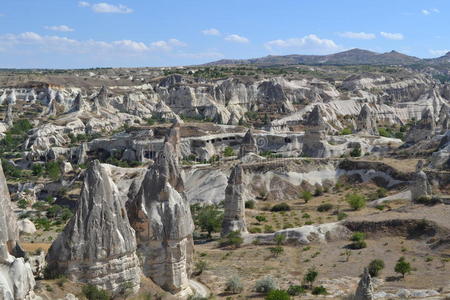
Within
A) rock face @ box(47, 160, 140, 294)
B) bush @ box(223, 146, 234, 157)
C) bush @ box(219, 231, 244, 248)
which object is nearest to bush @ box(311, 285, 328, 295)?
bush @ box(219, 231, 244, 248)

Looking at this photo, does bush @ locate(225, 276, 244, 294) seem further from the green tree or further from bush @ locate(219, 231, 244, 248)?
the green tree

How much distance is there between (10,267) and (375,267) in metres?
21.4

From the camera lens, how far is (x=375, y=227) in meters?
39.6

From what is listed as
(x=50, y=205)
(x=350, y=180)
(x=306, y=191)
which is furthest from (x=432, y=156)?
(x=50, y=205)

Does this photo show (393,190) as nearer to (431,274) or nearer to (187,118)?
(431,274)

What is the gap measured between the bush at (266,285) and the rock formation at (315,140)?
1641 inches

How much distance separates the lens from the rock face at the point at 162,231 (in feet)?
77.0

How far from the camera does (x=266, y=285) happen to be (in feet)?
93.8

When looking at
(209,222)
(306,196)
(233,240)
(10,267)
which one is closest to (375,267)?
(233,240)

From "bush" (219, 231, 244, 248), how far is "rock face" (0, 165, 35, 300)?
22.2 m

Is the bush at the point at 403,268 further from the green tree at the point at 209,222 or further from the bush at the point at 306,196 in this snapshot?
the bush at the point at 306,196

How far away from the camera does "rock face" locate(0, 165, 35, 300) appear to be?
15.7 meters

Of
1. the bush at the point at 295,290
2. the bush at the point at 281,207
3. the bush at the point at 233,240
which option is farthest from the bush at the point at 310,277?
the bush at the point at 281,207

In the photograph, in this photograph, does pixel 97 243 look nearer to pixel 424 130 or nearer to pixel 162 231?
pixel 162 231
